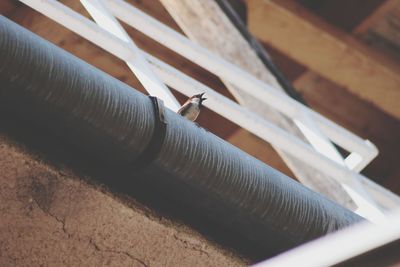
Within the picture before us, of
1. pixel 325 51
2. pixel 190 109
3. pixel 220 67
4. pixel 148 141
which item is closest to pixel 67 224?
pixel 148 141

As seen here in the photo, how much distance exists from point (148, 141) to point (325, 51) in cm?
359

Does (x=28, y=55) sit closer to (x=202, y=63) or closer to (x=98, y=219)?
(x=98, y=219)

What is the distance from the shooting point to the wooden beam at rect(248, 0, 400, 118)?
15.8ft

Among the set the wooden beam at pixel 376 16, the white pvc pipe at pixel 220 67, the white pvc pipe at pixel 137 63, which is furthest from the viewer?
the wooden beam at pixel 376 16

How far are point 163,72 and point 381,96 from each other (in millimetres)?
3138

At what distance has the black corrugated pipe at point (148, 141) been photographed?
143cm

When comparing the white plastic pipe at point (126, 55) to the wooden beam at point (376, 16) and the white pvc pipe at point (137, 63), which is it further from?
the wooden beam at point (376, 16)

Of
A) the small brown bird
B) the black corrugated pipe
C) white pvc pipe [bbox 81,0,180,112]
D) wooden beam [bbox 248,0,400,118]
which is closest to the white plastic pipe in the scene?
white pvc pipe [bbox 81,0,180,112]

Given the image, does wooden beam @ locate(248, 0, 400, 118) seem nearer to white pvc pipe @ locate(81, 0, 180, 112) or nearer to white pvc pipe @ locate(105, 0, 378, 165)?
white pvc pipe @ locate(105, 0, 378, 165)

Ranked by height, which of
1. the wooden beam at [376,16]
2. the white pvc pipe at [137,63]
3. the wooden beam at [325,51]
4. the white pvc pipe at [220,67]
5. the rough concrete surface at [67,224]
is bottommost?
the rough concrete surface at [67,224]

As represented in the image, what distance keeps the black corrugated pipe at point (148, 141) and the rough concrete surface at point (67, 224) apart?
80mm

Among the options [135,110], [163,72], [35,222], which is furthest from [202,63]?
[35,222]

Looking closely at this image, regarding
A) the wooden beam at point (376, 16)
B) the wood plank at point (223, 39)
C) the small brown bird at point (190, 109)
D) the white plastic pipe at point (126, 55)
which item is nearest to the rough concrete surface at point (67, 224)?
the small brown bird at point (190, 109)

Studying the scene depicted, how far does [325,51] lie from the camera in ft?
16.2
